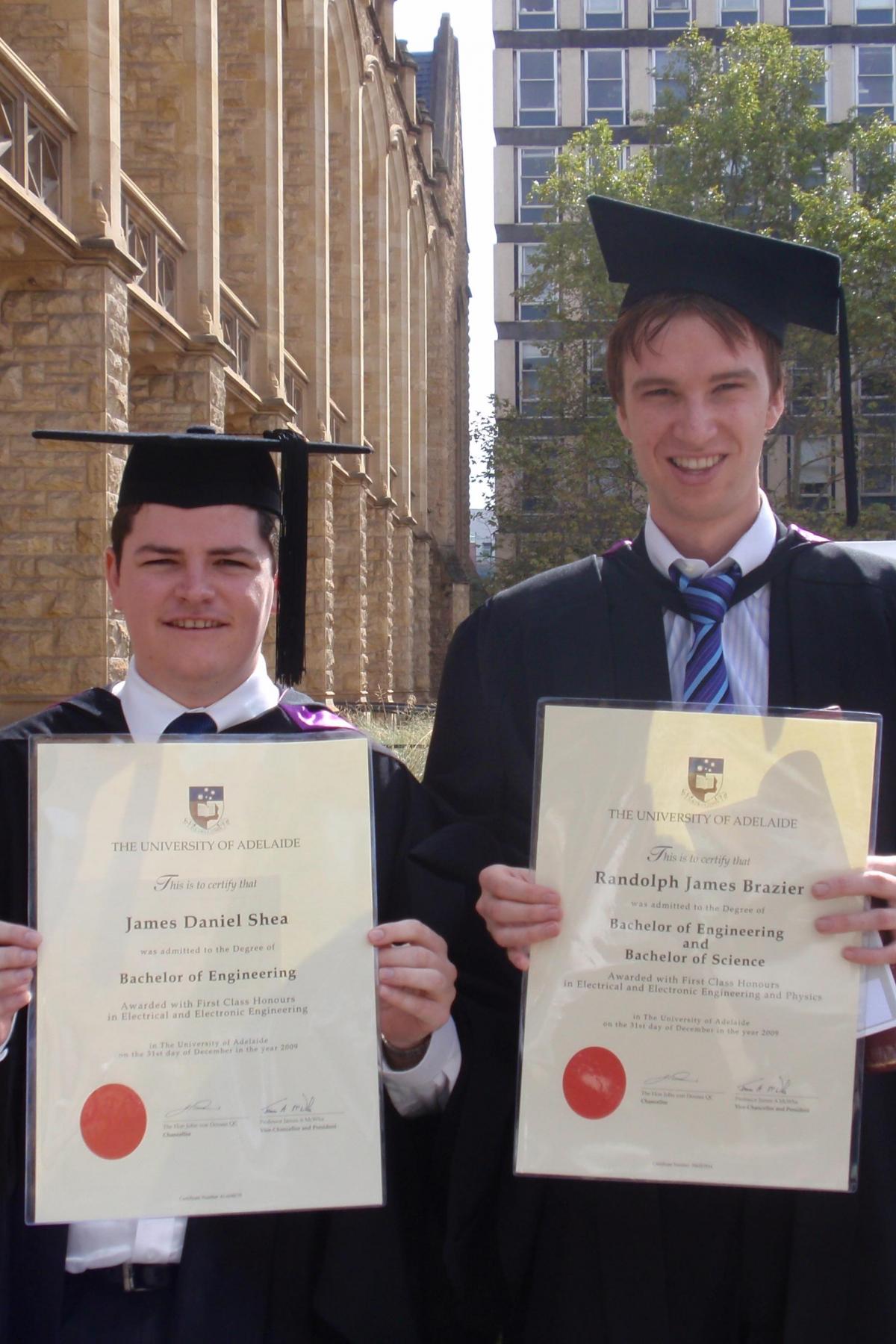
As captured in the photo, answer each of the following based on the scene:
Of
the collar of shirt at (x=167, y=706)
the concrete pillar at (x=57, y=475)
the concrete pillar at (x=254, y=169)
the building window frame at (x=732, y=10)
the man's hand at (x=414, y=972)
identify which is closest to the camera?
the man's hand at (x=414, y=972)

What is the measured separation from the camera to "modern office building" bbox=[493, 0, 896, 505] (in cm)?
4788

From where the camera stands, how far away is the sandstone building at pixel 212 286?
35.4 ft

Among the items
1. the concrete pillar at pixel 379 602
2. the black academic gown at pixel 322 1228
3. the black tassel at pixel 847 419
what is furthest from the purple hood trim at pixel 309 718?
the concrete pillar at pixel 379 602

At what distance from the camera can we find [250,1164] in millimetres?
2139

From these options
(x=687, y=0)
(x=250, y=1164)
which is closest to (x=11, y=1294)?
(x=250, y=1164)

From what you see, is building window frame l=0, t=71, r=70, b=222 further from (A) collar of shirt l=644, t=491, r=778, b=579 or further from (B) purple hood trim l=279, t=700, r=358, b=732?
(A) collar of shirt l=644, t=491, r=778, b=579

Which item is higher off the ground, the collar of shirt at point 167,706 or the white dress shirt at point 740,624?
the white dress shirt at point 740,624

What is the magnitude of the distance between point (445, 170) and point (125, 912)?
1713 inches

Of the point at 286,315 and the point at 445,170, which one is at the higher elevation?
the point at 445,170

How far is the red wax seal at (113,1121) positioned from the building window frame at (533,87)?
166ft

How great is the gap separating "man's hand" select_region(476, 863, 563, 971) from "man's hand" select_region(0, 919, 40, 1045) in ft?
2.35

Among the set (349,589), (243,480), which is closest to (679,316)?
(243,480)

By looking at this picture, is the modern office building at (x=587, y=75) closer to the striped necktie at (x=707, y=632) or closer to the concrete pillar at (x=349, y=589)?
the concrete pillar at (x=349, y=589)

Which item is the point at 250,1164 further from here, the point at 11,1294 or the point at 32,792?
the point at 32,792
